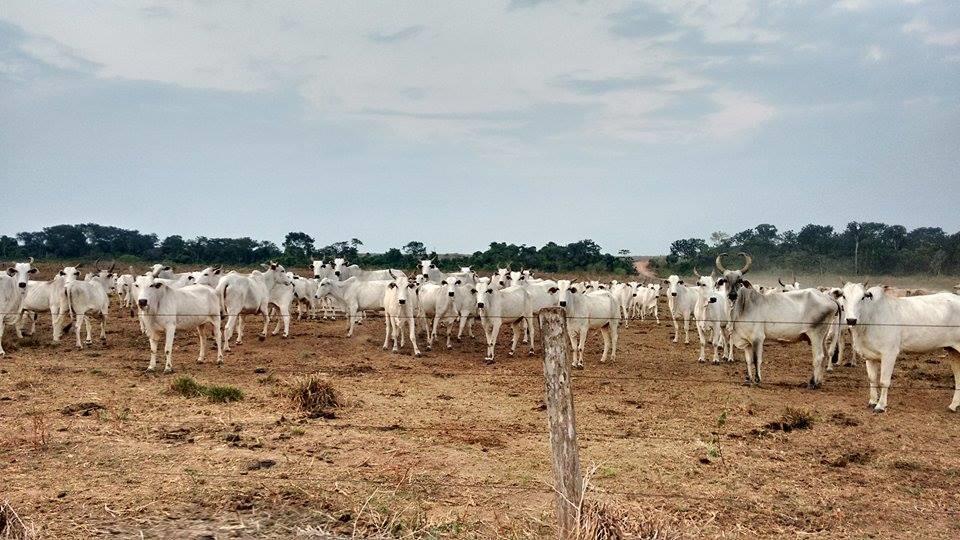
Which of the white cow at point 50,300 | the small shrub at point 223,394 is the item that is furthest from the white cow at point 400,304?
the white cow at point 50,300

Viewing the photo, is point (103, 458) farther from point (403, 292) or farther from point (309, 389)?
point (403, 292)

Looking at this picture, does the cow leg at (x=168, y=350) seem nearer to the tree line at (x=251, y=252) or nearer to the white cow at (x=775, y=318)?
the white cow at (x=775, y=318)

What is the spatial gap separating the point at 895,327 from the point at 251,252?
60.3m

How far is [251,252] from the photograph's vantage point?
2569 inches

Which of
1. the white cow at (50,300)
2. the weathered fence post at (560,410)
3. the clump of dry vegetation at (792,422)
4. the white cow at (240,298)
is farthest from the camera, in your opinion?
the white cow at (50,300)

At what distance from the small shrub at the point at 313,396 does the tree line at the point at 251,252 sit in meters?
40.0

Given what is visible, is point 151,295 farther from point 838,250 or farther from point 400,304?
point 838,250

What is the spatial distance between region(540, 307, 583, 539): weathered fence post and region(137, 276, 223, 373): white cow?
11.4m

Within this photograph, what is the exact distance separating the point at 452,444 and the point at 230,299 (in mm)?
11876

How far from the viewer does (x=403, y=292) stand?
19406 millimetres

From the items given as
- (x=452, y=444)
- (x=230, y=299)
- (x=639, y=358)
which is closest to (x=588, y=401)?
(x=452, y=444)

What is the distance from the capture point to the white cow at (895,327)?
12.0 metres

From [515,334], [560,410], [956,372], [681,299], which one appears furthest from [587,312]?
[560,410]

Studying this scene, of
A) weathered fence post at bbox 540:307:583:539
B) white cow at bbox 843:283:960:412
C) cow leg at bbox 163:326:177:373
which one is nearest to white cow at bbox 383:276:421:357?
cow leg at bbox 163:326:177:373
